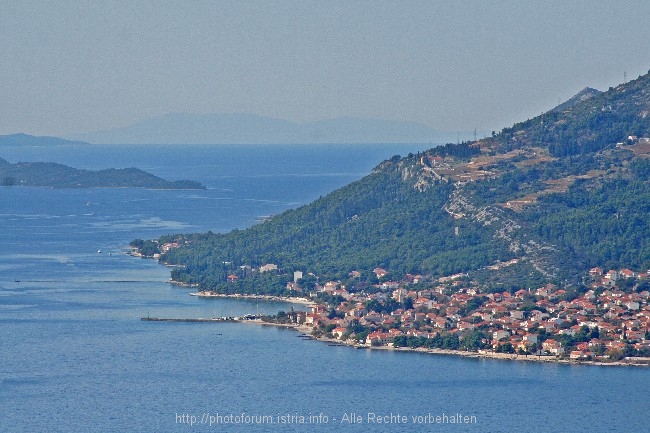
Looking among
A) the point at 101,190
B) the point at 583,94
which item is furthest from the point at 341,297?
the point at 101,190

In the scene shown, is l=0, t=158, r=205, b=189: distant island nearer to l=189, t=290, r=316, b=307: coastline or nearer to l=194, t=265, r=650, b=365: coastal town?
l=189, t=290, r=316, b=307: coastline

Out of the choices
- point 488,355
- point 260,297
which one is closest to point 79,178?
point 260,297

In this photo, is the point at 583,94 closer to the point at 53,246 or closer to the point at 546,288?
the point at 53,246

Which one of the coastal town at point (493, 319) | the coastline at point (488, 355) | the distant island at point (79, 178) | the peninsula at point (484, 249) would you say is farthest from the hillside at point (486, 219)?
the distant island at point (79, 178)

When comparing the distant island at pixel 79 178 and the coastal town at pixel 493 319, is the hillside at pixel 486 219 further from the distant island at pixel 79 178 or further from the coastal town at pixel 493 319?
the distant island at pixel 79 178

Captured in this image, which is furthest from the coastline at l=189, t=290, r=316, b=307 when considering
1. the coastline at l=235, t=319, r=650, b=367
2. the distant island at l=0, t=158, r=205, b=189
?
the distant island at l=0, t=158, r=205, b=189

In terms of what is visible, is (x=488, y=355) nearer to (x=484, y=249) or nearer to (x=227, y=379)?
(x=227, y=379)
